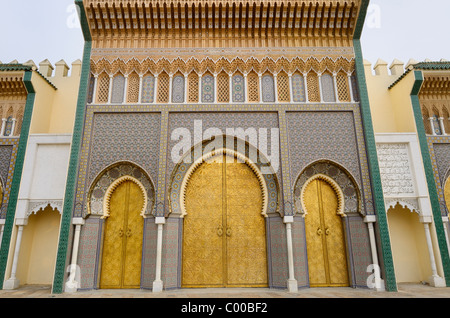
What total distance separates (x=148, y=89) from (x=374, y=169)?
180 inches

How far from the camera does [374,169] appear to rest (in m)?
5.46

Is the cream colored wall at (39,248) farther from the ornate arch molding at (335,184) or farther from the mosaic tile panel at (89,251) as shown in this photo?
the ornate arch molding at (335,184)

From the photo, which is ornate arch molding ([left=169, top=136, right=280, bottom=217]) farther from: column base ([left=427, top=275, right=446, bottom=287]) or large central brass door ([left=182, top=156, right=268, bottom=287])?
column base ([left=427, top=275, right=446, bottom=287])

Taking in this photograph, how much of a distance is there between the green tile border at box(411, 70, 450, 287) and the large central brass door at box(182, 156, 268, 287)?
10.6 feet

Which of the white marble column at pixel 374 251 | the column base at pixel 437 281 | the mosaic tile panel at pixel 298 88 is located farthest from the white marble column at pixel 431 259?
the mosaic tile panel at pixel 298 88

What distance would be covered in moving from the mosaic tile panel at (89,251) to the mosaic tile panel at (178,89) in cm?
271

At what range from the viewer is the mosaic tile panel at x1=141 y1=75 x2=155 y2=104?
5.96 m

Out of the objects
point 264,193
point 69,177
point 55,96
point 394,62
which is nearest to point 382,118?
point 394,62

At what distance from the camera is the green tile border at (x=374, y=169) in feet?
16.5

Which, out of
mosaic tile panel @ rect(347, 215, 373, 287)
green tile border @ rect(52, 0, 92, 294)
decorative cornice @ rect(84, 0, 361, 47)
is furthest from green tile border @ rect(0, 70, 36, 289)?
mosaic tile panel @ rect(347, 215, 373, 287)

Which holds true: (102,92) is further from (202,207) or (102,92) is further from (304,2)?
(304,2)

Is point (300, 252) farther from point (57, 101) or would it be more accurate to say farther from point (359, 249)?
point (57, 101)

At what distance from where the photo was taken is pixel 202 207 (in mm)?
5562
